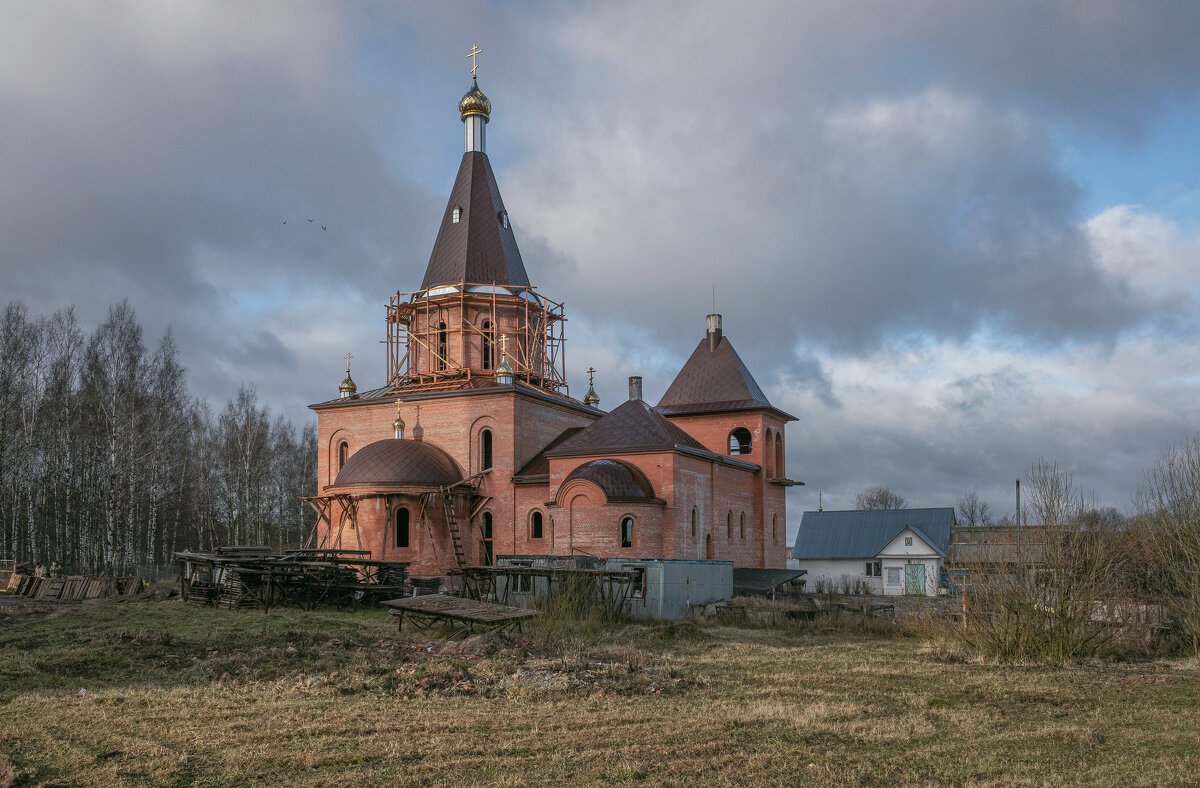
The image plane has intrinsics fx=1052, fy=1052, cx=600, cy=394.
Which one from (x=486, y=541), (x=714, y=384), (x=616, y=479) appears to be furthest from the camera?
(x=714, y=384)

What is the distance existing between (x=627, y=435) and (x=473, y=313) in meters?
6.80

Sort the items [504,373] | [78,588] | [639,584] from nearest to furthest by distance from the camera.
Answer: [639,584]
[78,588]
[504,373]

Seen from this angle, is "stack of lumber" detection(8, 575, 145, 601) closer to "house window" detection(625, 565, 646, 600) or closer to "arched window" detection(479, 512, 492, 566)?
"arched window" detection(479, 512, 492, 566)

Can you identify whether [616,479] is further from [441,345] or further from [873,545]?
[873,545]

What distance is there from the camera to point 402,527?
29.0 metres

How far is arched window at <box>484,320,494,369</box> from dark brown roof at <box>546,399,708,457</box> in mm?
3772

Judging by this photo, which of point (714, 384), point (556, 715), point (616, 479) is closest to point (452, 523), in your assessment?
point (616, 479)

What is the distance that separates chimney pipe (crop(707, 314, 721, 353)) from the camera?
119 feet

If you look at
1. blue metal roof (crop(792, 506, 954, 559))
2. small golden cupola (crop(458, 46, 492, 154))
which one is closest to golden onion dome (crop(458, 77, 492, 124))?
small golden cupola (crop(458, 46, 492, 154))

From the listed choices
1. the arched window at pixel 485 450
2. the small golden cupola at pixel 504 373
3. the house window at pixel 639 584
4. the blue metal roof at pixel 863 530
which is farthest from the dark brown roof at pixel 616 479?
the blue metal roof at pixel 863 530

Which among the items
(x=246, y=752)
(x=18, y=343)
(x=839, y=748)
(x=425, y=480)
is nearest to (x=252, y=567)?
(x=425, y=480)

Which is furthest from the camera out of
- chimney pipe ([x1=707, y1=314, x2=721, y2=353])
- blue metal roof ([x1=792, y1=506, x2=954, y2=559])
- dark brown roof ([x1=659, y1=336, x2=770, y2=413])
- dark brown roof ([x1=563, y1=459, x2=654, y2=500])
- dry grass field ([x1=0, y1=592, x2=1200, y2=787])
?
blue metal roof ([x1=792, y1=506, x2=954, y2=559])

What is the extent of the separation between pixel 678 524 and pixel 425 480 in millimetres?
6967

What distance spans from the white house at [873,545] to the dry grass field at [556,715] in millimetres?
25919
